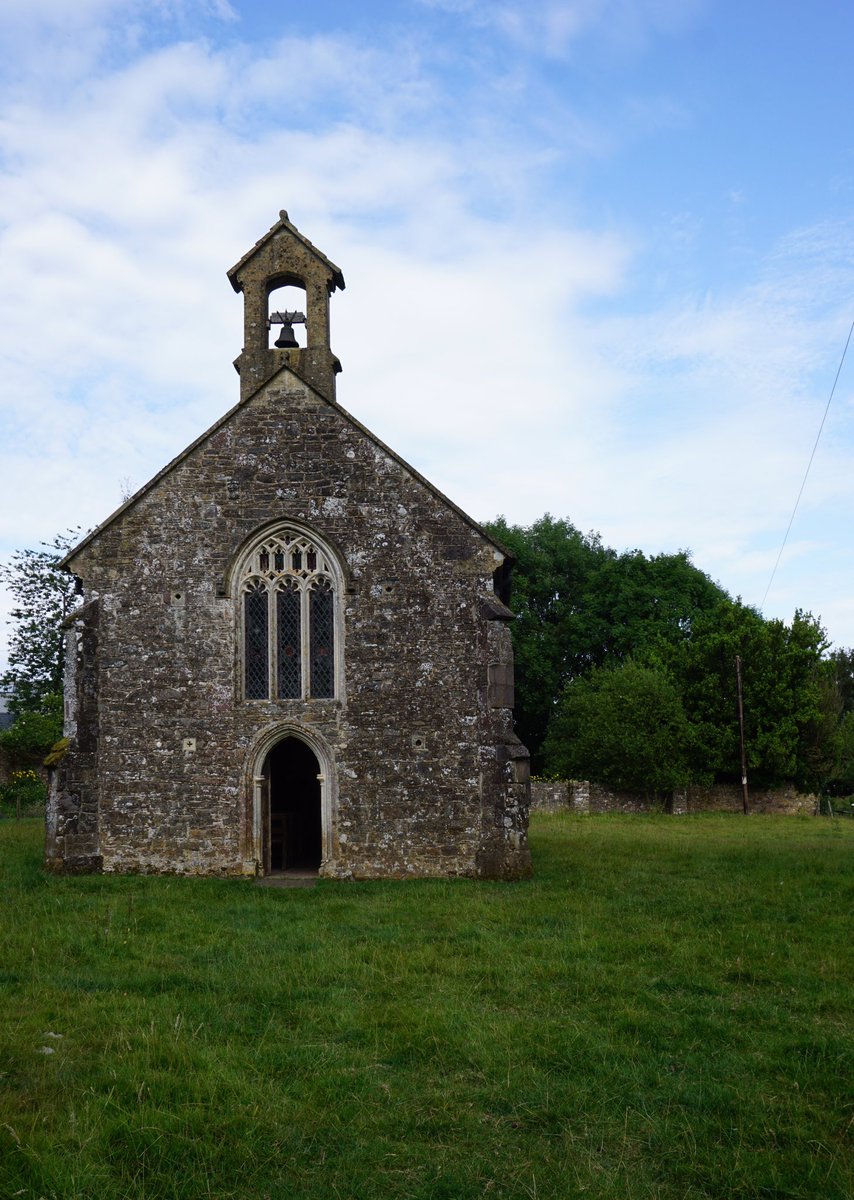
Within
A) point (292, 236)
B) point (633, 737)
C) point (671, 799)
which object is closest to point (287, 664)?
point (292, 236)

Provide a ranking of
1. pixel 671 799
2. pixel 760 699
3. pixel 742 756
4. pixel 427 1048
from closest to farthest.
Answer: pixel 427 1048
pixel 742 756
pixel 671 799
pixel 760 699

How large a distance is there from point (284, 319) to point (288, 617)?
607cm

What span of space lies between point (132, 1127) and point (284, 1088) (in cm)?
103

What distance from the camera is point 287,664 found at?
53.5 feet

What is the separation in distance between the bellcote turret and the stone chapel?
54.0 inches

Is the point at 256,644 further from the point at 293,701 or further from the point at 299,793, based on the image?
the point at 299,793

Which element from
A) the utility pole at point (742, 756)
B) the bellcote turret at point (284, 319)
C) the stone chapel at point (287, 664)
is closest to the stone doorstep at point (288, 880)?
the stone chapel at point (287, 664)

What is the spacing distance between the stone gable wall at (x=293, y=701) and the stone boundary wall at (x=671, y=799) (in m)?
18.2

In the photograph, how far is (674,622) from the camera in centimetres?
4472

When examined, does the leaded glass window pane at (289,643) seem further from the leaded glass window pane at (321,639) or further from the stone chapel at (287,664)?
the leaded glass window pane at (321,639)

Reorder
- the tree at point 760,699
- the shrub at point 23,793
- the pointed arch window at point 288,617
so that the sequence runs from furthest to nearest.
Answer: the tree at point 760,699, the shrub at point 23,793, the pointed arch window at point 288,617

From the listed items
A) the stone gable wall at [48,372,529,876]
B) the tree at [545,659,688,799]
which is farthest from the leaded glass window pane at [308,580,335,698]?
the tree at [545,659,688,799]

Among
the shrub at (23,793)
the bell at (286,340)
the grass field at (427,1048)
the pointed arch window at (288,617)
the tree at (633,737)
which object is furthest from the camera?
the tree at (633,737)

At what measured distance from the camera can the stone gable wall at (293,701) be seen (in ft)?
50.4
